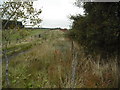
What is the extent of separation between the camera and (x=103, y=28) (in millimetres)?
6285

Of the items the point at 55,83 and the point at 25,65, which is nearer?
the point at 55,83

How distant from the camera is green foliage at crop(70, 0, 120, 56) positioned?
6180 millimetres

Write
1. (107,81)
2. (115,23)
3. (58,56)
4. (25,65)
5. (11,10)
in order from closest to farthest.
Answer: (11,10), (107,81), (115,23), (25,65), (58,56)

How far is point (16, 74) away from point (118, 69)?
131 inches

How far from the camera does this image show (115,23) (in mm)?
6074

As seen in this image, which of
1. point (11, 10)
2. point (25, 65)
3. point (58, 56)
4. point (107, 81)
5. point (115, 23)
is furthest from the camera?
point (58, 56)

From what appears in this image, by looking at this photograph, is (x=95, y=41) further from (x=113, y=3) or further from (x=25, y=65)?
(x=25, y=65)

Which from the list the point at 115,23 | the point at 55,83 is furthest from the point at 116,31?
the point at 55,83

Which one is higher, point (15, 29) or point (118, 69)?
point (15, 29)

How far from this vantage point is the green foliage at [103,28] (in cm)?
618

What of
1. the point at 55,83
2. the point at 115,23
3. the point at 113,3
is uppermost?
the point at 113,3

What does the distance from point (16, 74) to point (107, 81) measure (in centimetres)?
305

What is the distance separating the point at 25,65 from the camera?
756 centimetres

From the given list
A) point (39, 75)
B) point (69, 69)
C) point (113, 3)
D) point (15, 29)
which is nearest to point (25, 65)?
point (39, 75)
